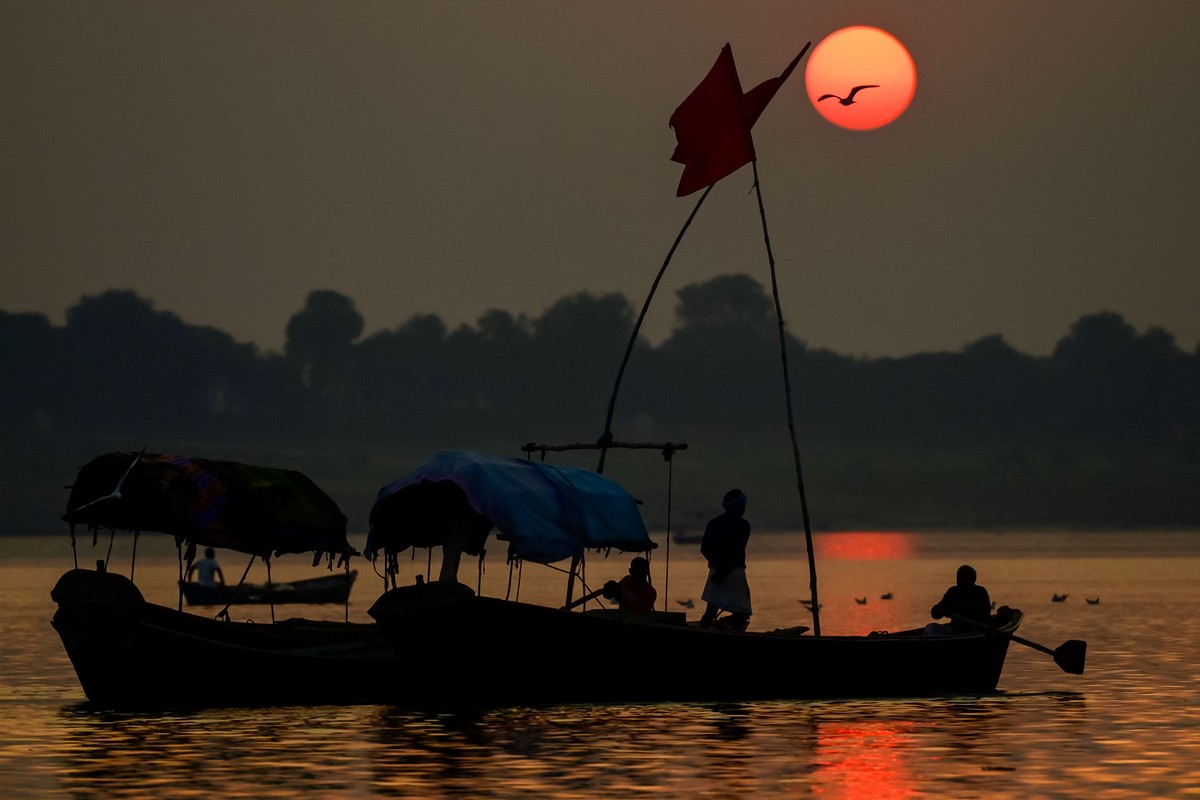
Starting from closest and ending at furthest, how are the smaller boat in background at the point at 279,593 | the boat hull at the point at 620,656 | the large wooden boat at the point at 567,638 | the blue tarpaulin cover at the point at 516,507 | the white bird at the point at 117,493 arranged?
the boat hull at the point at 620,656
the large wooden boat at the point at 567,638
the white bird at the point at 117,493
the blue tarpaulin cover at the point at 516,507
the smaller boat in background at the point at 279,593

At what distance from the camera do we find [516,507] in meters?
23.8

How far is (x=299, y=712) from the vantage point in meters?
23.8

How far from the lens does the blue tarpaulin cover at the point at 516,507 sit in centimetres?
2367

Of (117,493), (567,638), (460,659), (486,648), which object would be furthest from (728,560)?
(117,493)

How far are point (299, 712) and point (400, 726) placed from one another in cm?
209

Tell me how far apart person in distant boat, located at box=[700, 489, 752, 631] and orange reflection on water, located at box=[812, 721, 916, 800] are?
9.00ft

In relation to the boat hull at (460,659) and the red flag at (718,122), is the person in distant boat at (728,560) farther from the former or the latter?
the red flag at (718,122)

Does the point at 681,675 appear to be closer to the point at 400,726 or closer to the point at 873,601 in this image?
the point at 400,726

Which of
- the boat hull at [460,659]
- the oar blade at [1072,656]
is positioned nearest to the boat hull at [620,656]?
the boat hull at [460,659]

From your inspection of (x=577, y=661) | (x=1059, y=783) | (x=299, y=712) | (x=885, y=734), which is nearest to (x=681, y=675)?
(x=577, y=661)

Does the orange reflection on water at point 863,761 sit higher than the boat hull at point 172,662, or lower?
lower

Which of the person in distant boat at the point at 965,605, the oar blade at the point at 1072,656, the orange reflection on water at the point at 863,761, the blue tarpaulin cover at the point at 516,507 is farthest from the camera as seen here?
the oar blade at the point at 1072,656

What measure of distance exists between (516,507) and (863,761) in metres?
6.48

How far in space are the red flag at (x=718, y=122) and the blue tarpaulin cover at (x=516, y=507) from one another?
503 centimetres
